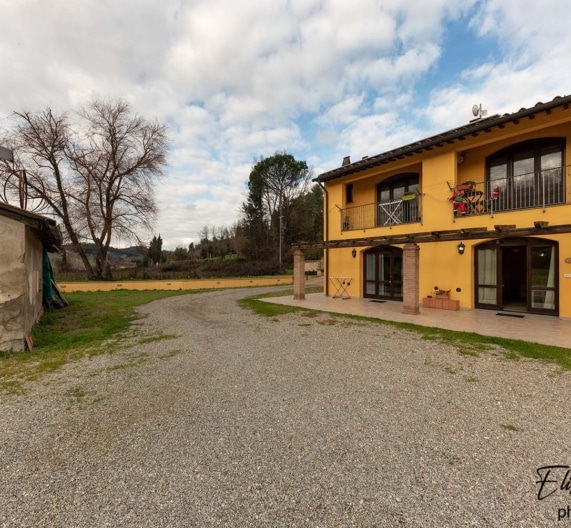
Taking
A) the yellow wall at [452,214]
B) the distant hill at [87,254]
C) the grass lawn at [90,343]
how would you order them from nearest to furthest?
1. the grass lawn at [90,343]
2. the yellow wall at [452,214]
3. the distant hill at [87,254]

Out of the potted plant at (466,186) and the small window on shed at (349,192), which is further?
the small window on shed at (349,192)

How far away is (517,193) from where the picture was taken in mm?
9242

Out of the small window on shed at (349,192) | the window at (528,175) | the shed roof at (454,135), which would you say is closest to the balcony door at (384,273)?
the small window on shed at (349,192)

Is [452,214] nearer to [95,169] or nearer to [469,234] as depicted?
[469,234]

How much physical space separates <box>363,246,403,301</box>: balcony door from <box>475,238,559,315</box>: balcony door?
2843 mm

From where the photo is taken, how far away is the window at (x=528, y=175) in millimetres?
8570

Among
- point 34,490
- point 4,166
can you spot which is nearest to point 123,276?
point 4,166

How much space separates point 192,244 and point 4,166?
31193 millimetres

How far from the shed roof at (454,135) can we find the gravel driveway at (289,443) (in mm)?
7293

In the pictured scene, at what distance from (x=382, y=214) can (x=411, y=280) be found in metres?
4.72

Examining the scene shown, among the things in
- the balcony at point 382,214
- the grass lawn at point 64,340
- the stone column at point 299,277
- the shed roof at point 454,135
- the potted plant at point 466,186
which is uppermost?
the shed roof at point 454,135

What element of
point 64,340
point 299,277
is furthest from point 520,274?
point 64,340

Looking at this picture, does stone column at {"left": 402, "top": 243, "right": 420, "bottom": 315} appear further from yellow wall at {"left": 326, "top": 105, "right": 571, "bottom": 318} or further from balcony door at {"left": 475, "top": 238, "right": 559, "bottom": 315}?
balcony door at {"left": 475, "top": 238, "right": 559, "bottom": 315}

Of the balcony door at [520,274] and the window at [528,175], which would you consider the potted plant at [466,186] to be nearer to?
the window at [528,175]
